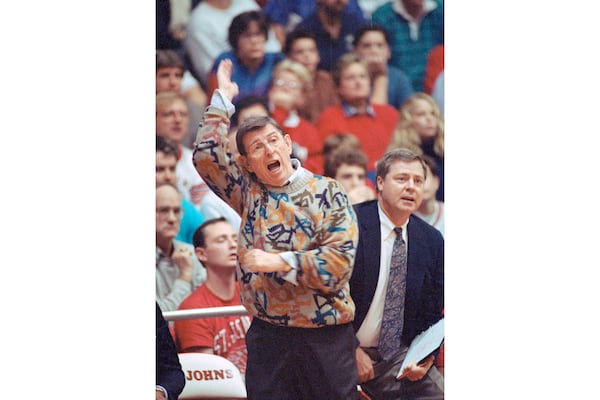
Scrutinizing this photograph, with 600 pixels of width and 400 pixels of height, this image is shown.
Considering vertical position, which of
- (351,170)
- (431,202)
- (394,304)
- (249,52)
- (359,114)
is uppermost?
(249,52)

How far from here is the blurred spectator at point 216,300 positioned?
483 cm

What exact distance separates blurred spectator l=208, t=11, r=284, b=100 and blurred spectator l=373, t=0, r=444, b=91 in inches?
19.9

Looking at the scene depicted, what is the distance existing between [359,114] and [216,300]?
1000 millimetres

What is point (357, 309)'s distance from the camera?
477 centimetres

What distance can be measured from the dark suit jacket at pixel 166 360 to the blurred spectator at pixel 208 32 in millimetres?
1051

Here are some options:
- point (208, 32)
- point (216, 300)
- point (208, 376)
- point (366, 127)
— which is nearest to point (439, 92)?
point (366, 127)

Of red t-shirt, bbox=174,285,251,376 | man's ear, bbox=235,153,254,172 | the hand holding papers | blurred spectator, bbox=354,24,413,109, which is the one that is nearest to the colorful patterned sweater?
man's ear, bbox=235,153,254,172

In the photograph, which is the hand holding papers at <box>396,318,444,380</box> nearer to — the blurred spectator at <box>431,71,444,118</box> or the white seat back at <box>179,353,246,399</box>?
the white seat back at <box>179,353,246,399</box>

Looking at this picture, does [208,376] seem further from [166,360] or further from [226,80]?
[226,80]

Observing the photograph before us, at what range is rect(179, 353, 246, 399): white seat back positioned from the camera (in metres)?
4.83

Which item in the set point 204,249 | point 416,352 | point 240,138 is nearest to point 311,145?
point 240,138

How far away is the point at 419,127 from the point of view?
16.1ft

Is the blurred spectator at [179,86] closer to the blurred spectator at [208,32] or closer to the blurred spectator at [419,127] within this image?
the blurred spectator at [208,32]

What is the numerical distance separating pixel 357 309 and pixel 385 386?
1.19 feet
